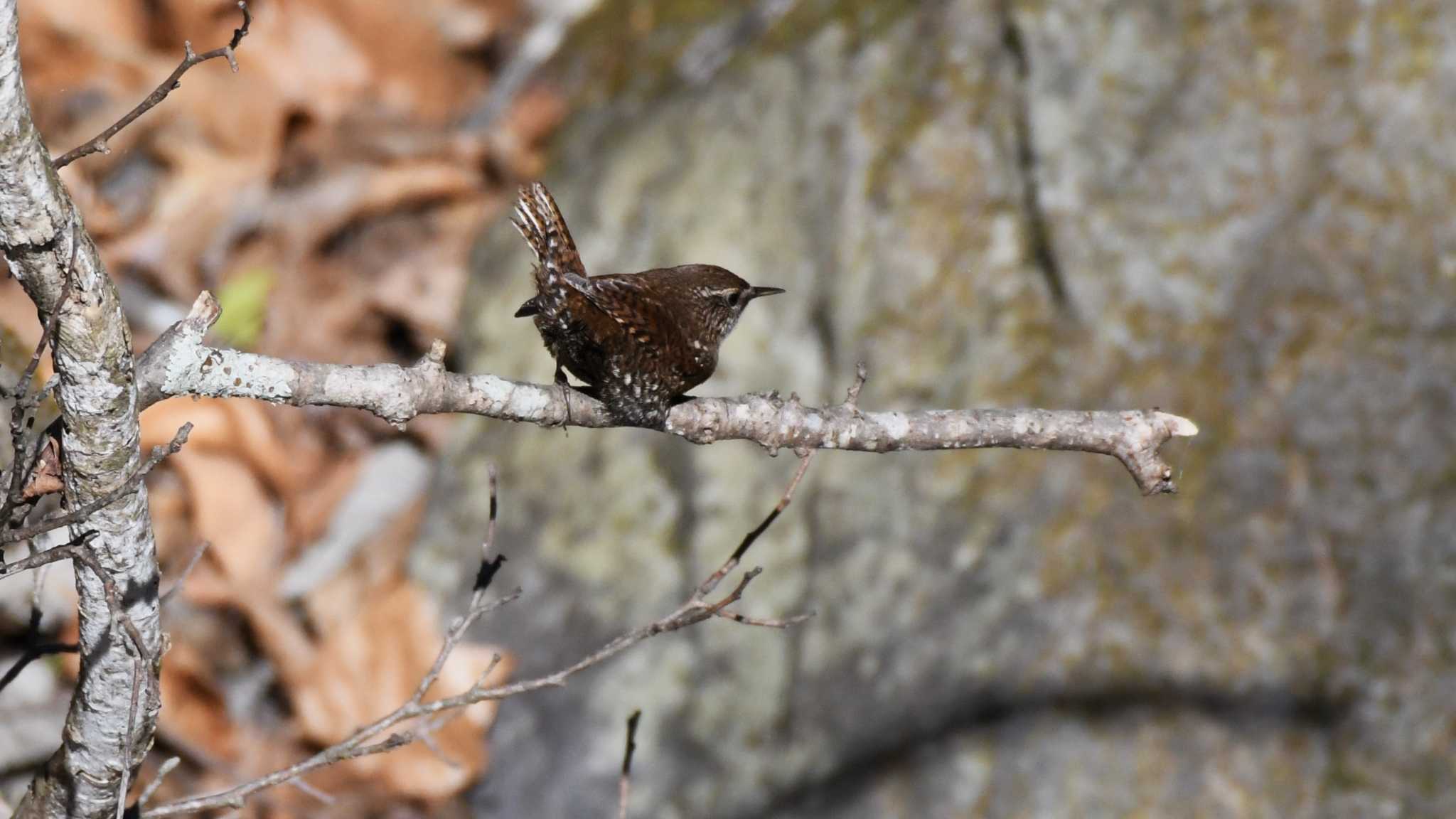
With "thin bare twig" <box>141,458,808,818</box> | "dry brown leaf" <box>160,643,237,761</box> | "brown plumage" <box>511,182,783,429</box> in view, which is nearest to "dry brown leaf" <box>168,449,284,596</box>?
"dry brown leaf" <box>160,643,237,761</box>

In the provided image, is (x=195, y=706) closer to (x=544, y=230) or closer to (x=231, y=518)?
(x=231, y=518)

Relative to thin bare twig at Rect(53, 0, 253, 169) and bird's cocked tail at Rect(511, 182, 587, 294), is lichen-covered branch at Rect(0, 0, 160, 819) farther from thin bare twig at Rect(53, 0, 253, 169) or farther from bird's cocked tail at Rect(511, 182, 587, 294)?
bird's cocked tail at Rect(511, 182, 587, 294)

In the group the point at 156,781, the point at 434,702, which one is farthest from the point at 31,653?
the point at 434,702

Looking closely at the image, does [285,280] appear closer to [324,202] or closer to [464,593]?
[324,202]

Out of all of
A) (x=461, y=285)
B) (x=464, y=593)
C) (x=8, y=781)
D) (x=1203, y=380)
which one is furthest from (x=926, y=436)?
(x=461, y=285)

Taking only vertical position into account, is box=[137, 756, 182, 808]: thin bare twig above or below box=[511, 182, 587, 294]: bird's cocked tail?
below

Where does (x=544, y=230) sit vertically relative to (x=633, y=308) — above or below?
above
